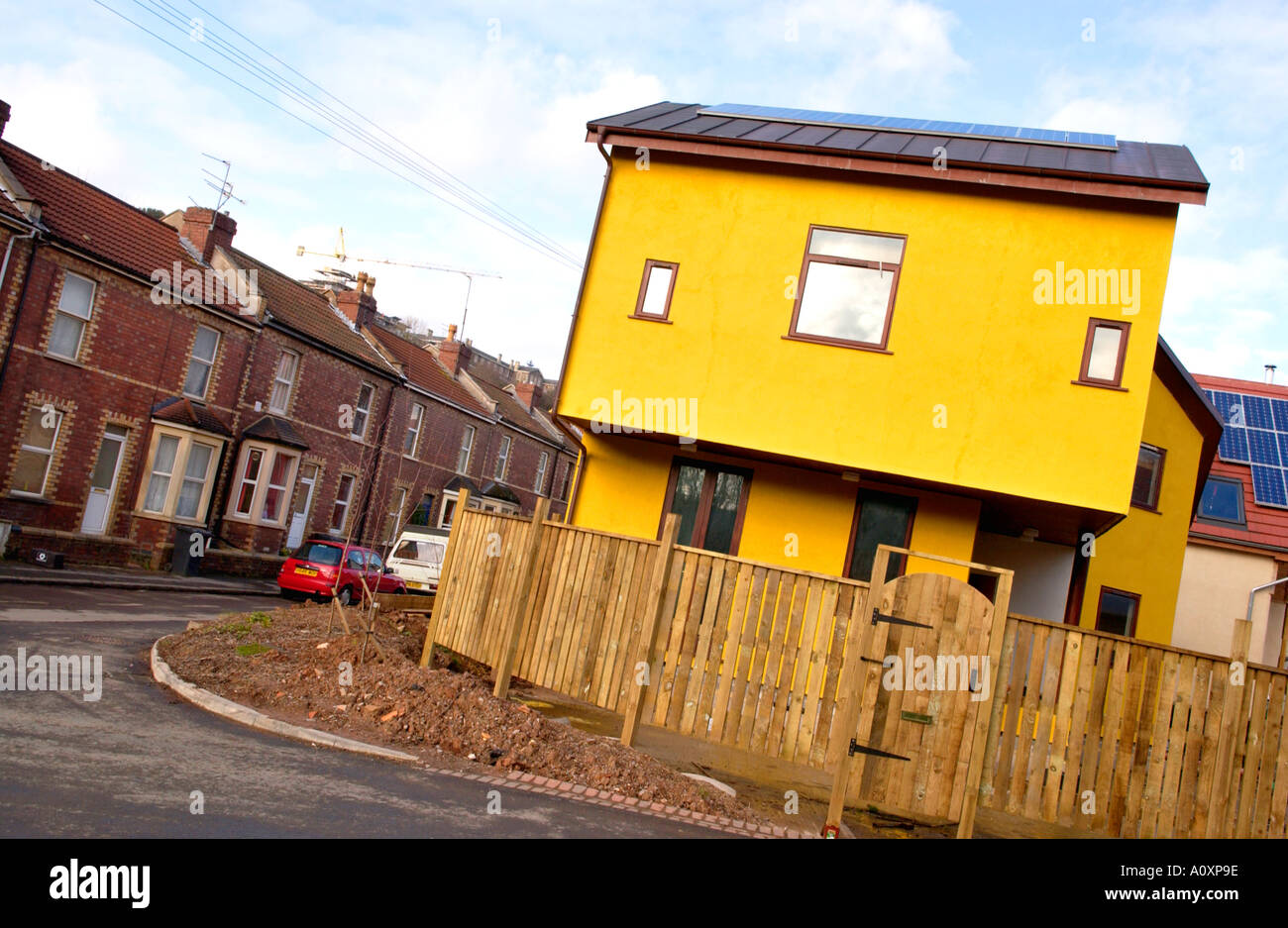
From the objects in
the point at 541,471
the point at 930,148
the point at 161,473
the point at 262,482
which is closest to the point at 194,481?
the point at 161,473

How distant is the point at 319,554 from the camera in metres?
22.3

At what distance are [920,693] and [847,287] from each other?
20.0 feet

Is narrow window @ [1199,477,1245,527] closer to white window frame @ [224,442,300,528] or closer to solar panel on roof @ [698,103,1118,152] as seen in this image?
solar panel on roof @ [698,103,1118,152]

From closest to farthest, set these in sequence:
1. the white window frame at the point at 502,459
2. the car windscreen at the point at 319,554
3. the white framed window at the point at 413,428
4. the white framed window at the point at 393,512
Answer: the car windscreen at the point at 319,554 < the white framed window at the point at 393,512 < the white framed window at the point at 413,428 < the white window frame at the point at 502,459

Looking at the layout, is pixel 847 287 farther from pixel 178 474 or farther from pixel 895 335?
pixel 178 474

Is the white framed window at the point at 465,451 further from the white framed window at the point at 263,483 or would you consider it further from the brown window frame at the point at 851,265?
the brown window frame at the point at 851,265

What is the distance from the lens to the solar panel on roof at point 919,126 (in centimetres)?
1266

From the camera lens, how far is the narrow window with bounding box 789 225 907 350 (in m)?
11.8

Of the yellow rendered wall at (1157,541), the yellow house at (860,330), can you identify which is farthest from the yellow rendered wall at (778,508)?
the yellow rendered wall at (1157,541)

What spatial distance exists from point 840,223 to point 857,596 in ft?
19.7

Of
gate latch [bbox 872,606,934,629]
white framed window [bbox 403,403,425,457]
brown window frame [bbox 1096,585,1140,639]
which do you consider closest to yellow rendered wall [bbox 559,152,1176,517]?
gate latch [bbox 872,606,934,629]

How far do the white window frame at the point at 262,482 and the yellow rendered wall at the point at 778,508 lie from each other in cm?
1670

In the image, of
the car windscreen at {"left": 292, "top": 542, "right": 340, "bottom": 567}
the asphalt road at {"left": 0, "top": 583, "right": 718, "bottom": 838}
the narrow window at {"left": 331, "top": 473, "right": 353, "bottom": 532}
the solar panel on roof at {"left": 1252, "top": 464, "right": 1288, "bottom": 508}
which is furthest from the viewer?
the narrow window at {"left": 331, "top": 473, "right": 353, "bottom": 532}

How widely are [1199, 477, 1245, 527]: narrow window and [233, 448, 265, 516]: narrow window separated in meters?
26.6
